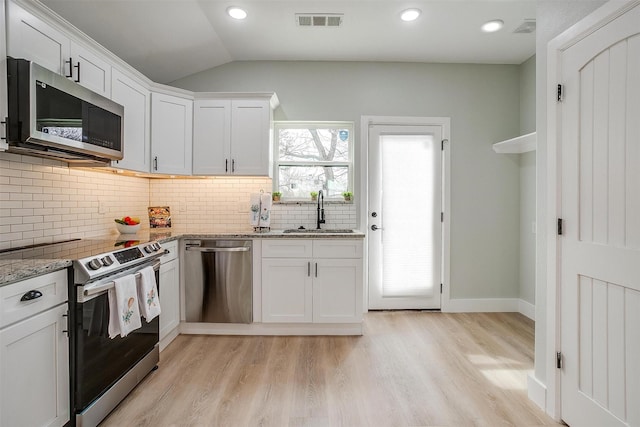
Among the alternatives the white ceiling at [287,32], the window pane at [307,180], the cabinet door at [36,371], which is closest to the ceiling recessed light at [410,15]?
the white ceiling at [287,32]

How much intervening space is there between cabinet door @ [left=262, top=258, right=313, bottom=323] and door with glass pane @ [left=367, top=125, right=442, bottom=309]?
0.97 m

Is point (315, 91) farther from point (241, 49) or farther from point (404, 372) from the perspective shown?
point (404, 372)

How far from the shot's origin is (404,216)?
144 inches

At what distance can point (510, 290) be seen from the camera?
370 centimetres

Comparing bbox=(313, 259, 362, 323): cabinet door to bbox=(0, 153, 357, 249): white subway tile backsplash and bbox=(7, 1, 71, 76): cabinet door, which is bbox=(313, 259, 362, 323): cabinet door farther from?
bbox=(7, 1, 71, 76): cabinet door

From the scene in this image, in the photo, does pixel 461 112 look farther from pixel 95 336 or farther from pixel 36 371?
pixel 36 371

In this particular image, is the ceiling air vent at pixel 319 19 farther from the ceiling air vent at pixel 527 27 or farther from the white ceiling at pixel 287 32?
the ceiling air vent at pixel 527 27

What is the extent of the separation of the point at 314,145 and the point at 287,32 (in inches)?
45.3

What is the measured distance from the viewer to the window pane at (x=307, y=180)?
3.68 meters

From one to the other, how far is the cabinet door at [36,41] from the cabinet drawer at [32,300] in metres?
1.20

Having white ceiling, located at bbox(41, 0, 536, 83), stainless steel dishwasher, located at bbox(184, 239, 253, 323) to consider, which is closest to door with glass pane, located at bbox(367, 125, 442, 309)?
white ceiling, located at bbox(41, 0, 536, 83)

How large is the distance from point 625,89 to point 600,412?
1.54 m

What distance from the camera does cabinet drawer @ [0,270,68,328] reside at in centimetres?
131

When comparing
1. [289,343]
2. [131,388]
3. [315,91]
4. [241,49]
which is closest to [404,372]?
[289,343]
